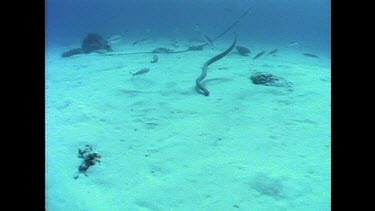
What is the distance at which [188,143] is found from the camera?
507 cm

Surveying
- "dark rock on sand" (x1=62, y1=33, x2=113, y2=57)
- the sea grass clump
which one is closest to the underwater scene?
the sea grass clump

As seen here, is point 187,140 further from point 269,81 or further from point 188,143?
point 269,81

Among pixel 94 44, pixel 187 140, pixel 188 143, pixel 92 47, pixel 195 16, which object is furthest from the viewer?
pixel 195 16

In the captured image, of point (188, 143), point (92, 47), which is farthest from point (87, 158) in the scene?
point (92, 47)

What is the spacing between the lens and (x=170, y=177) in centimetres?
412

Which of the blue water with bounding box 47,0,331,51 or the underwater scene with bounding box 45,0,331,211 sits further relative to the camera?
the blue water with bounding box 47,0,331,51

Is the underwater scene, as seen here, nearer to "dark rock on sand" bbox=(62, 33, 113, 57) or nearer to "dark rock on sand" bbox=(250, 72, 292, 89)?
"dark rock on sand" bbox=(250, 72, 292, 89)

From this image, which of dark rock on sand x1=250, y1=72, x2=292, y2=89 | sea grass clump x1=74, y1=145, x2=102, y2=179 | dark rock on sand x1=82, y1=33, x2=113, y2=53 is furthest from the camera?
dark rock on sand x1=82, y1=33, x2=113, y2=53

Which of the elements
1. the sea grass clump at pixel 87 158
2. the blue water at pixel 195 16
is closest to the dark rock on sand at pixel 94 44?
the sea grass clump at pixel 87 158

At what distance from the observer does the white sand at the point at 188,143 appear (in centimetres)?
371

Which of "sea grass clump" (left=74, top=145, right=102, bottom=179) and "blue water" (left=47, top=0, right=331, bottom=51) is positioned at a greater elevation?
"sea grass clump" (left=74, top=145, right=102, bottom=179)

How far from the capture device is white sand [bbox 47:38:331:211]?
371 cm
